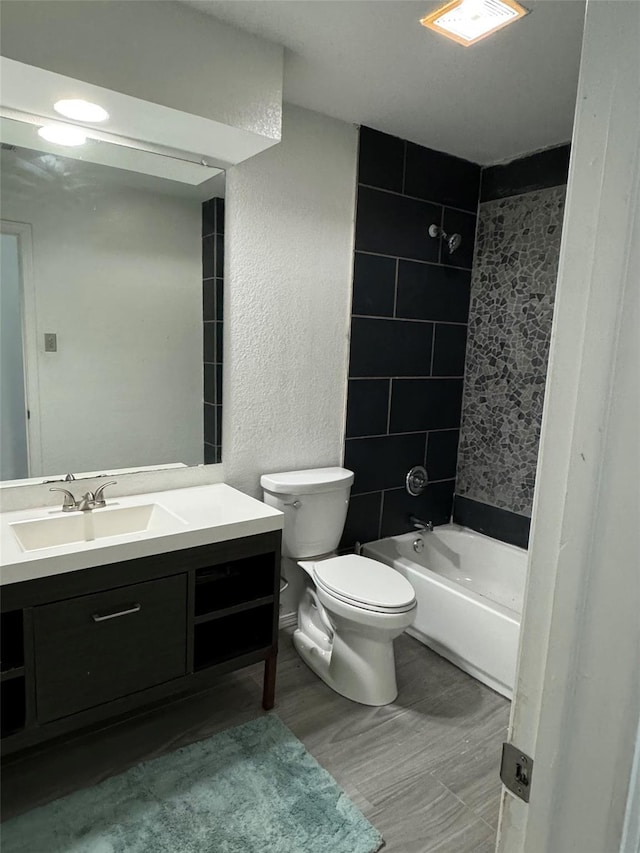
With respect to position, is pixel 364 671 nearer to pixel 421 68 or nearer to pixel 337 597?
pixel 337 597

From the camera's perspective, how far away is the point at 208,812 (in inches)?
64.6

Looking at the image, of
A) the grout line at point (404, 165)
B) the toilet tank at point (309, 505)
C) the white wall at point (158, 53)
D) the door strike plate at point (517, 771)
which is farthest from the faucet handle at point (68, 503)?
the grout line at point (404, 165)

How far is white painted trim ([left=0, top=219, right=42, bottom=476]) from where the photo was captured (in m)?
1.87

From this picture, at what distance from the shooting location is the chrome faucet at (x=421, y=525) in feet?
10.2

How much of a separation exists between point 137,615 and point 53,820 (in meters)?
0.61

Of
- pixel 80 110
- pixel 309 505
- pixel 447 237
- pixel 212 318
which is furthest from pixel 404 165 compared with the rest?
pixel 309 505

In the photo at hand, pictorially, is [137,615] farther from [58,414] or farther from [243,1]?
[243,1]

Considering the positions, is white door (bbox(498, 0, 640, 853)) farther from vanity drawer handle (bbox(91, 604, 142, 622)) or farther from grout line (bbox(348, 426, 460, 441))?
grout line (bbox(348, 426, 460, 441))

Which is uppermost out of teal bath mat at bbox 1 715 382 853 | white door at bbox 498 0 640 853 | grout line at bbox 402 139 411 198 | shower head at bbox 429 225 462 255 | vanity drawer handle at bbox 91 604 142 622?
grout line at bbox 402 139 411 198

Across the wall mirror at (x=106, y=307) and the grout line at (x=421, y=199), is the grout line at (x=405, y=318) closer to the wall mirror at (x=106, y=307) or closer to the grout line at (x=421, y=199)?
the grout line at (x=421, y=199)

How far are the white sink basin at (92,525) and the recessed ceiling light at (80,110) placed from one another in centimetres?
134

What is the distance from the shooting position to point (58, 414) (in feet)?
6.66

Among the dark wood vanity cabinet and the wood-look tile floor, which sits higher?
the dark wood vanity cabinet

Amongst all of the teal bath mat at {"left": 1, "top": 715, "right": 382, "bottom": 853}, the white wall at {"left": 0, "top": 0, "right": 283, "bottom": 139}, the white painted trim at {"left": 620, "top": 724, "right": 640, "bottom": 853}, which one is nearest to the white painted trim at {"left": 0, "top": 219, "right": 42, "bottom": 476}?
the white wall at {"left": 0, "top": 0, "right": 283, "bottom": 139}
